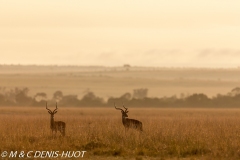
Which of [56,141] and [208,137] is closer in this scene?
[56,141]

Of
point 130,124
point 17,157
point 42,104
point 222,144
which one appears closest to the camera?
point 17,157

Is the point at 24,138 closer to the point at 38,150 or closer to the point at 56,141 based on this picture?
the point at 56,141

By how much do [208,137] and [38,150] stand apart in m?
6.67

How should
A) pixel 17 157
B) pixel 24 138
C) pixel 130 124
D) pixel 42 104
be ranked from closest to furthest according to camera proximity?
pixel 17 157 < pixel 24 138 < pixel 130 124 < pixel 42 104

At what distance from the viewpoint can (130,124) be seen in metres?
23.0

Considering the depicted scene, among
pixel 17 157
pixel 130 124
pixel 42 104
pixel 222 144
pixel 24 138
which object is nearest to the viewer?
pixel 17 157

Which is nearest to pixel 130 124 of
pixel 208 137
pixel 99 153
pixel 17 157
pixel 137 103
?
pixel 208 137

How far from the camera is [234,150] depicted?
1844cm

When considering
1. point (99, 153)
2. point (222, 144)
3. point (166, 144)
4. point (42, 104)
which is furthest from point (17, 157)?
point (42, 104)

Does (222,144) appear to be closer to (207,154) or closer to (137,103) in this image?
(207,154)

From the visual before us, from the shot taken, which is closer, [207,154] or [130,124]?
[207,154]

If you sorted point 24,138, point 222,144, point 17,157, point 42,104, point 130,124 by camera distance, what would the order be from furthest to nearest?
point 42,104, point 130,124, point 24,138, point 222,144, point 17,157

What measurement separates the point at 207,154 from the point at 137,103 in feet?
238

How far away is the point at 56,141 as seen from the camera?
20.1 metres
